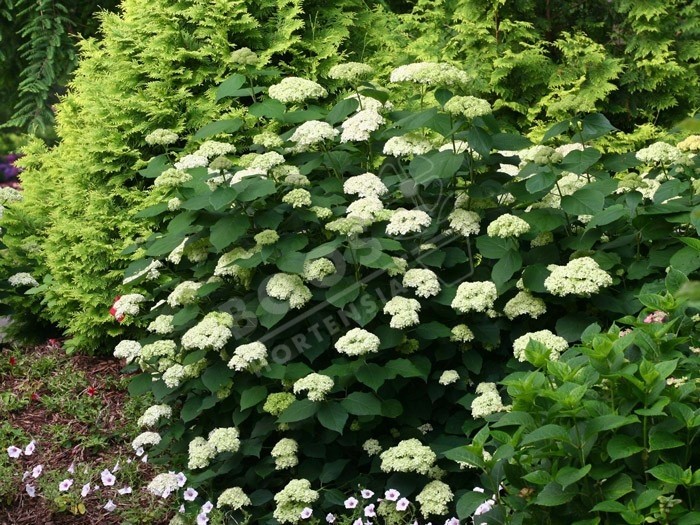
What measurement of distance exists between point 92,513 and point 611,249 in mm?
2418

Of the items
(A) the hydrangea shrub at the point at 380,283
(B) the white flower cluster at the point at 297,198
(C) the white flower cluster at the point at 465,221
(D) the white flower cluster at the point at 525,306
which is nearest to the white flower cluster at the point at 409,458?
(A) the hydrangea shrub at the point at 380,283

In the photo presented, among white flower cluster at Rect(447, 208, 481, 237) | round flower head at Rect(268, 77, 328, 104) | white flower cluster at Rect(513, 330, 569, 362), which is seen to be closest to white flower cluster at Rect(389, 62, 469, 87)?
round flower head at Rect(268, 77, 328, 104)

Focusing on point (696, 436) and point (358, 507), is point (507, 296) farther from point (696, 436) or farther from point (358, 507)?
point (696, 436)

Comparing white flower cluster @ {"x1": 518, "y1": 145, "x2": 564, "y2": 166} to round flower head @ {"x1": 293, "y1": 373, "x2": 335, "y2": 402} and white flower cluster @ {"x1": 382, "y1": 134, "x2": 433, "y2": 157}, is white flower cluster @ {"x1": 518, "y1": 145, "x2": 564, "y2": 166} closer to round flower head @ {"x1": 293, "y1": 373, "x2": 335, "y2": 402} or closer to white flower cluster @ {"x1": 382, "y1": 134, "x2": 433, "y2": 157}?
white flower cluster @ {"x1": 382, "y1": 134, "x2": 433, "y2": 157}

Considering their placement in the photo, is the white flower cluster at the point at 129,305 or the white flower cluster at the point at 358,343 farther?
the white flower cluster at the point at 129,305

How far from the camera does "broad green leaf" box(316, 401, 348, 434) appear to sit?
123 inches

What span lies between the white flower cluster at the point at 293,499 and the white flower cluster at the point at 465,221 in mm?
1118

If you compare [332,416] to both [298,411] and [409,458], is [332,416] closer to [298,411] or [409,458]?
[298,411]

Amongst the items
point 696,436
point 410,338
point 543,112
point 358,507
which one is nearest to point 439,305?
point 410,338

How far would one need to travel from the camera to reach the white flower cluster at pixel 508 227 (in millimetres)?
3207

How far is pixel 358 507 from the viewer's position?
3.33 metres

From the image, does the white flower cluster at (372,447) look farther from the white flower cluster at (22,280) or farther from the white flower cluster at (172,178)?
the white flower cluster at (22,280)

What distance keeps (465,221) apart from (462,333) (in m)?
0.44

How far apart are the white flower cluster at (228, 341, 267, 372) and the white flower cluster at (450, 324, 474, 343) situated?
2.35 ft
